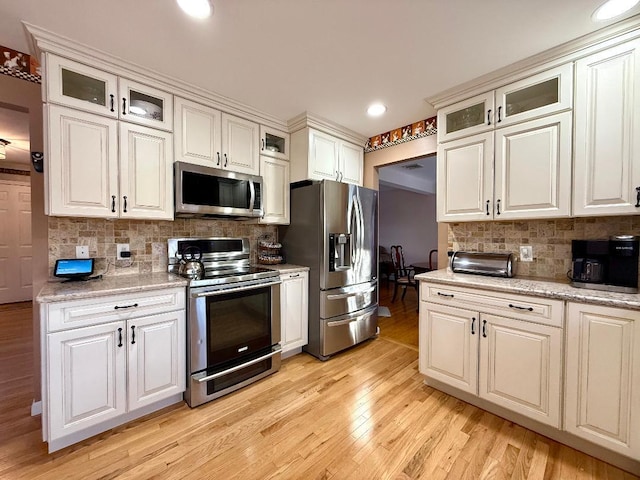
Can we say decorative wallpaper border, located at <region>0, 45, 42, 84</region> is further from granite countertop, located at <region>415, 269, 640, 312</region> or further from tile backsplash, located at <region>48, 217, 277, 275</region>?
granite countertop, located at <region>415, 269, 640, 312</region>

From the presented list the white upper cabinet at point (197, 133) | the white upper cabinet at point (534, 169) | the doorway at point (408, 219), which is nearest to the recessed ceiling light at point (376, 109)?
the white upper cabinet at point (534, 169)

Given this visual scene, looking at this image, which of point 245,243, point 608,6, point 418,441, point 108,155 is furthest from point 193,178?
point 608,6

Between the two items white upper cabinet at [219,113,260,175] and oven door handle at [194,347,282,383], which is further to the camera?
white upper cabinet at [219,113,260,175]

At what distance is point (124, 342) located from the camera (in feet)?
5.53

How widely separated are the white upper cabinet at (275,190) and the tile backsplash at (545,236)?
180 centimetres

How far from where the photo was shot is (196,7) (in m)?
1.41

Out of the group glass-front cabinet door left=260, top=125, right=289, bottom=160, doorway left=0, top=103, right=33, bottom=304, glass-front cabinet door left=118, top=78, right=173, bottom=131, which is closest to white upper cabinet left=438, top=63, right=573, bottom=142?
glass-front cabinet door left=260, top=125, right=289, bottom=160

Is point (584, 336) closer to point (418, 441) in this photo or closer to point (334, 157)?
point (418, 441)

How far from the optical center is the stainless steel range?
1.93 m

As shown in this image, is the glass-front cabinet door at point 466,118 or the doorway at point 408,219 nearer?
the glass-front cabinet door at point 466,118

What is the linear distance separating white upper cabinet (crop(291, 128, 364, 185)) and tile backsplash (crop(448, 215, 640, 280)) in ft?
4.77

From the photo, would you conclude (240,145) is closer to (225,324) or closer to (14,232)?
(225,324)

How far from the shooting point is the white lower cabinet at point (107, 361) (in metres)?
1.48

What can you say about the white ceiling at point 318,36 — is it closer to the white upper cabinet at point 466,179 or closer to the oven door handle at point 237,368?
the white upper cabinet at point 466,179
